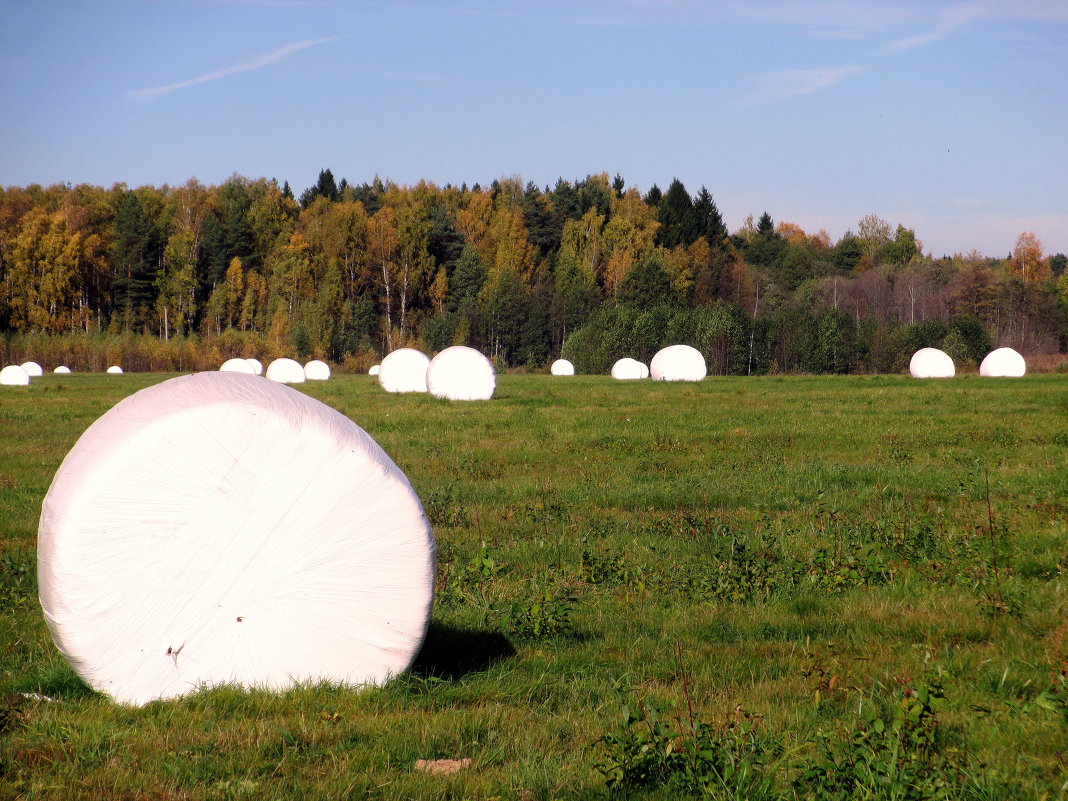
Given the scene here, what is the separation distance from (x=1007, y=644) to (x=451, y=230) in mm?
92032

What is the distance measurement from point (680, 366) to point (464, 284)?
166 ft

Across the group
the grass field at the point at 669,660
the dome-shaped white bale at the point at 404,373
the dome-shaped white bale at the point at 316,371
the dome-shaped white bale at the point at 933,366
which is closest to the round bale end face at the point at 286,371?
the dome-shaped white bale at the point at 316,371

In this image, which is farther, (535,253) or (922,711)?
(535,253)

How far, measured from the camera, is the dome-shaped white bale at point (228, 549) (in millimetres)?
5199

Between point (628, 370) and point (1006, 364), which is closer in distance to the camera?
point (1006, 364)

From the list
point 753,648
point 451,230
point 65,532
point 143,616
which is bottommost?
point 753,648

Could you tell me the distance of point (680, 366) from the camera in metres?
40.7

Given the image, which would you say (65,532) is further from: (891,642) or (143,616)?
(891,642)

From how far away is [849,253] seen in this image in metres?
110

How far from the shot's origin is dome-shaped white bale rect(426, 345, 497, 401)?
29.3 metres

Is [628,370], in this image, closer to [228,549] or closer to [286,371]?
[286,371]

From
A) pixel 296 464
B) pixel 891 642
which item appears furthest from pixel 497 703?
pixel 891 642

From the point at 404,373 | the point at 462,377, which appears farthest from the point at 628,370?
the point at 462,377

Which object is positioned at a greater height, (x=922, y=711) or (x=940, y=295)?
(x=940, y=295)
